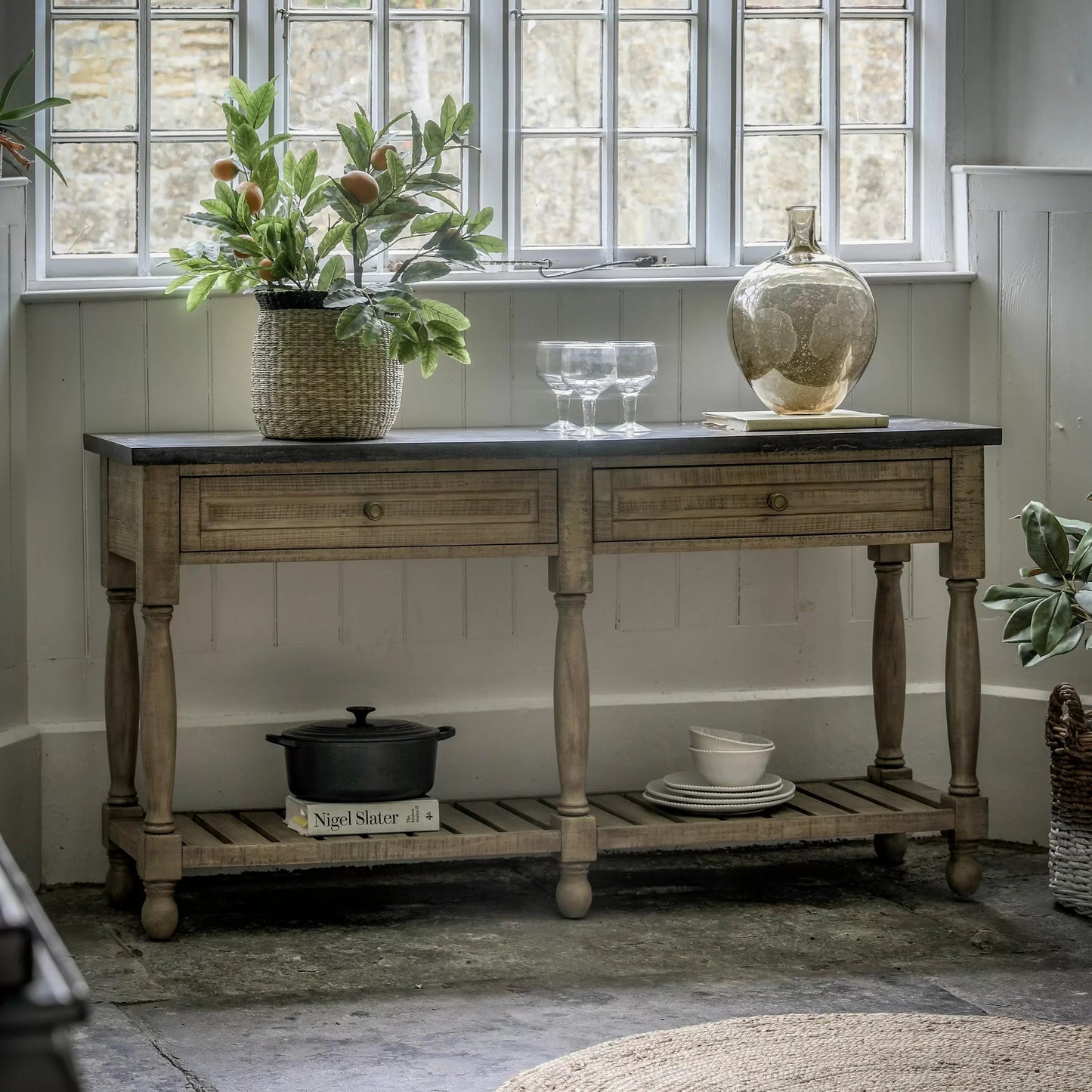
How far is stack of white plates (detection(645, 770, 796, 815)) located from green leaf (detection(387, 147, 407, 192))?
1342mm


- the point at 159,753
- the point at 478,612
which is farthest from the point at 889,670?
the point at 159,753

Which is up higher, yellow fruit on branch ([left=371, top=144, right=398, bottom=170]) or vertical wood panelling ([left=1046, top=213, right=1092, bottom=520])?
yellow fruit on branch ([left=371, top=144, right=398, bottom=170])

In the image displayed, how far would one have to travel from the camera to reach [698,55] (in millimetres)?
3719

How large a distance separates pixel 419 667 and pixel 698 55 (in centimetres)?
154

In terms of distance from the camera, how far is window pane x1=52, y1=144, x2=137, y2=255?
11.3ft

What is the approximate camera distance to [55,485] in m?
3.42

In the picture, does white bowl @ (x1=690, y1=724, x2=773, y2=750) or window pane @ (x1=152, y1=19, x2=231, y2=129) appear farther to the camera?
window pane @ (x1=152, y1=19, x2=231, y2=129)

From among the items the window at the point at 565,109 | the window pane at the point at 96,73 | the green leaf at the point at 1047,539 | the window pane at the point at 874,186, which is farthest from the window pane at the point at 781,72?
the window pane at the point at 96,73

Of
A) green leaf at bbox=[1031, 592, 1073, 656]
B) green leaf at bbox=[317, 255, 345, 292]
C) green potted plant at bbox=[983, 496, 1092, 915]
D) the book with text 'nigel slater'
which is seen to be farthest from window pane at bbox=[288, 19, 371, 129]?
green leaf at bbox=[1031, 592, 1073, 656]

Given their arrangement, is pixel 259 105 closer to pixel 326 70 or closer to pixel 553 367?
pixel 326 70

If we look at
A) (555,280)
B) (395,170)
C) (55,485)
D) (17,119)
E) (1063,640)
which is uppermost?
(17,119)

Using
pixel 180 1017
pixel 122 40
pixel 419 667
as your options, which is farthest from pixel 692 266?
pixel 180 1017

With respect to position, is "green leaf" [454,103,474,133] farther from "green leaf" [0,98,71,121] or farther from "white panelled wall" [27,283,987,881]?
"green leaf" [0,98,71,121]

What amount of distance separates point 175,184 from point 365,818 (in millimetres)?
1445
